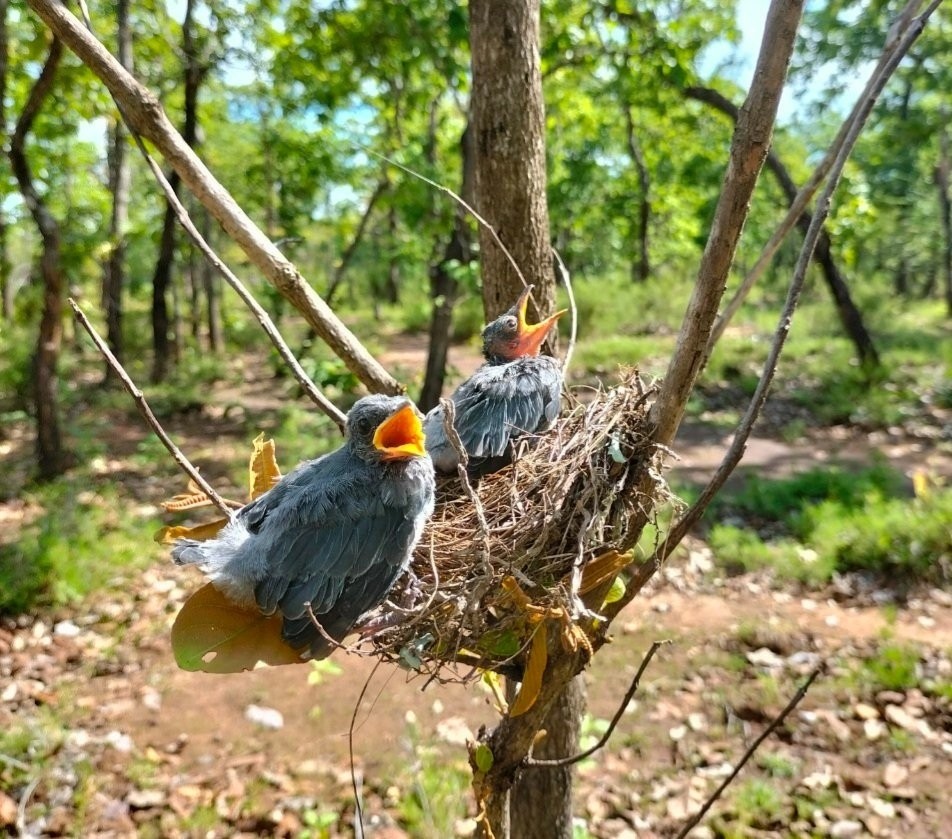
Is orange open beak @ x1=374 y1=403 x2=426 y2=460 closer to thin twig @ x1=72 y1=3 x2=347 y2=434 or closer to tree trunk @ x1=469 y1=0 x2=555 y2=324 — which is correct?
thin twig @ x1=72 y1=3 x2=347 y2=434

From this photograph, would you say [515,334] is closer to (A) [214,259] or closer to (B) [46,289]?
(A) [214,259]

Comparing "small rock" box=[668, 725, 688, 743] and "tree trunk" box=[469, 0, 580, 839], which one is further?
"small rock" box=[668, 725, 688, 743]

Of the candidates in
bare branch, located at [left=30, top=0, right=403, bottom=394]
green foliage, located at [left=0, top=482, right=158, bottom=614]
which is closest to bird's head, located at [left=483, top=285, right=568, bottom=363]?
bare branch, located at [left=30, top=0, right=403, bottom=394]

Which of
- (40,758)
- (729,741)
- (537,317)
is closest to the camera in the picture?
(537,317)

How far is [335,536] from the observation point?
176 cm

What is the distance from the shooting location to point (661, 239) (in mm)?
25609

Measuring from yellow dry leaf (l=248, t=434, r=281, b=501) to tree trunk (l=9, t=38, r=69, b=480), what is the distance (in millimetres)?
5553

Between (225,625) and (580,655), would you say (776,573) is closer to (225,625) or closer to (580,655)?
(580,655)

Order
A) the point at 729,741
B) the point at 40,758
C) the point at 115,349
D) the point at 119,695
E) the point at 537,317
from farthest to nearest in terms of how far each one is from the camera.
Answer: the point at 115,349
the point at 119,695
the point at 729,741
the point at 40,758
the point at 537,317

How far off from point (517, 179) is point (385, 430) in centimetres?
122

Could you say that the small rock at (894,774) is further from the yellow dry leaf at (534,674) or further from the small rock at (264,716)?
the small rock at (264,716)

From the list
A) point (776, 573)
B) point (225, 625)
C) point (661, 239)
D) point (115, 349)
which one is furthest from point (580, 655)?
point (661, 239)

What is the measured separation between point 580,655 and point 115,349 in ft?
37.3

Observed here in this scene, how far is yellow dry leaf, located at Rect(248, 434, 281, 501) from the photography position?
1.97 m
